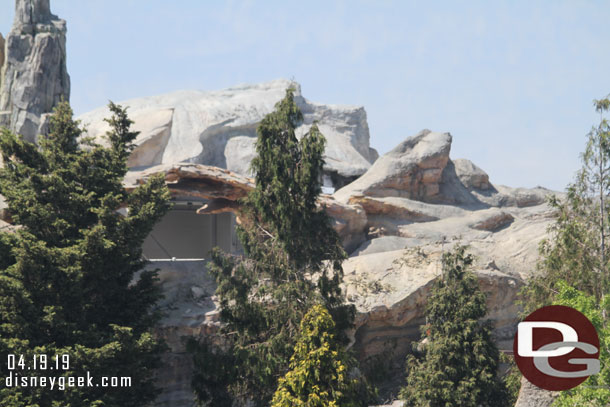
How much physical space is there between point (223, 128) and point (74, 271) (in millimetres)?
23739

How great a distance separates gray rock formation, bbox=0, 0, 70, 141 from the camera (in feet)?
108

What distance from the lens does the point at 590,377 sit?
1438 centimetres

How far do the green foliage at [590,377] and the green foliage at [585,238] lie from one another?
3.49 meters

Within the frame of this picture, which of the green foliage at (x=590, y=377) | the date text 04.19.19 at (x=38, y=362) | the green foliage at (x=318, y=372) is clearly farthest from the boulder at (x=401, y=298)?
the date text 04.19.19 at (x=38, y=362)

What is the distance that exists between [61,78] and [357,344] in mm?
19729

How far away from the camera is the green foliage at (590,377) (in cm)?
1398

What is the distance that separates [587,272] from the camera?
62.4 ft

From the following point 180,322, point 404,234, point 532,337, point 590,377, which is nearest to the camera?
point 590,377

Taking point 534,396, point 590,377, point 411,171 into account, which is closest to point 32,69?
point 411,171

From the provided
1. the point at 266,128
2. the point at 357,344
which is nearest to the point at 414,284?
the point at 357,344

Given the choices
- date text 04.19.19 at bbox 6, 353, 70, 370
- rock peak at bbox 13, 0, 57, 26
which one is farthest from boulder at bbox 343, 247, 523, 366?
rock peak at bbox 13, 0, 57, 26

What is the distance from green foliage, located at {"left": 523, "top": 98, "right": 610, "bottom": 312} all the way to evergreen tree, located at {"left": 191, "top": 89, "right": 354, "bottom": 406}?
18.9 feet

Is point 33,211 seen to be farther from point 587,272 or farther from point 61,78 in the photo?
point 61,78

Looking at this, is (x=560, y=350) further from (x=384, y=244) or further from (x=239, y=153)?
(x=239, y=153)
